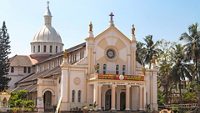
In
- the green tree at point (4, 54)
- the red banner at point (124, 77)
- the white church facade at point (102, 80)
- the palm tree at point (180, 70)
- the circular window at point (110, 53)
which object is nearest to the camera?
the red banner at point (124, 77)

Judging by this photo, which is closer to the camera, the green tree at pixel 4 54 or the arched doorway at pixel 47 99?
the arched doorway at pixel 47 99

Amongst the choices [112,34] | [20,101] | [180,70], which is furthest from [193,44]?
[20,101]

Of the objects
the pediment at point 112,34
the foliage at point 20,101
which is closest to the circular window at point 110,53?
the pediment at point 112,34

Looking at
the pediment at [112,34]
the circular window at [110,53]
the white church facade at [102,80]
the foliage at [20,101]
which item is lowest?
the foliage at [20,101]

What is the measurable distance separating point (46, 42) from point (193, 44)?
3295cm

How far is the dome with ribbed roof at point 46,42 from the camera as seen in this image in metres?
83.1

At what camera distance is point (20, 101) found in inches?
2397

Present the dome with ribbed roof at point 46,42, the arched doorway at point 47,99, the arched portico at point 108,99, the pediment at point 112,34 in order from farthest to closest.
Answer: the dome with ribbed roof at point 46,42 < the arched doorway at point 47,99 < the pediment at point 112,34 < the arched portico at point 108,99

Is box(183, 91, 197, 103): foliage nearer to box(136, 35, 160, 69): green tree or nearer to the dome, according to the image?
box(136, 35, 160, 69): green tree

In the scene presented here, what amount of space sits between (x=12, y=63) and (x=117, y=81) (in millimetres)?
35950

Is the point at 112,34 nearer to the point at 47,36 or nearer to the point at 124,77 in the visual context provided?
the point at 124,77

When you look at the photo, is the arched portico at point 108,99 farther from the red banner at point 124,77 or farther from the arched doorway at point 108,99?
the red banner at point 124,77

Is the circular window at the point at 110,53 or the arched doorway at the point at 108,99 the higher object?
the circular window at the point at 110,53

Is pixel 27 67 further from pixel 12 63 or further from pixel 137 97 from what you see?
pixel 137 97
